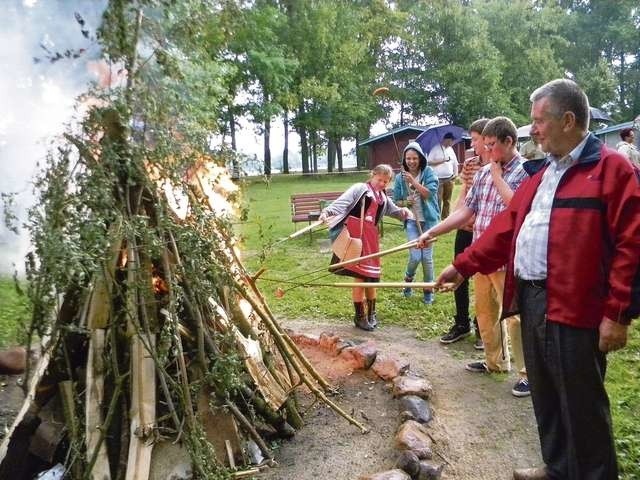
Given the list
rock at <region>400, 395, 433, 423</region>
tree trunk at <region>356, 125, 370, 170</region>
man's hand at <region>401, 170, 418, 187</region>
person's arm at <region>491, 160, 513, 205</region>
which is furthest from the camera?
tree trunk at <region>356, 125, 370, 170</region>

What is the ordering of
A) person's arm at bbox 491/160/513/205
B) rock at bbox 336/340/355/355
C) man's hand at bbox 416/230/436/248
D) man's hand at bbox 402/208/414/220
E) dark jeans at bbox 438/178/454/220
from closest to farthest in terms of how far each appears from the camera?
person's arm at bbox 491/160/513/205
man's hand at bbox 416/230/436/248
rock at bbox 336/340/355/355
man's hand at bbox 402/208/414/220
dark jeans at bbox 438/178/454/220

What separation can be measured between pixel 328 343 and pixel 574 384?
2568 millimetres

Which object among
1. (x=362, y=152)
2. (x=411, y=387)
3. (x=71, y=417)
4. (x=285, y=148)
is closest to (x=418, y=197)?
(x=411, y=387)

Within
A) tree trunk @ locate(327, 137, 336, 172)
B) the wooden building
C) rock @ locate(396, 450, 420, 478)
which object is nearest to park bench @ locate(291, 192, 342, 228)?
rock @ locate(396, 450, 420, 478)

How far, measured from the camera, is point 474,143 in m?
4.35

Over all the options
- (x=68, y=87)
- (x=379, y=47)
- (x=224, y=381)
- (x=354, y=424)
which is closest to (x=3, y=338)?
(x=68, y=87)

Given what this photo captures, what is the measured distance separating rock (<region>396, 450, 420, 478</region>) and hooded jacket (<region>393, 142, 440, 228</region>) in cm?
385

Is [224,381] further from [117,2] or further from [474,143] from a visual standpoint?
[474,143]

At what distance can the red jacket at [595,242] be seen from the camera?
2219mm

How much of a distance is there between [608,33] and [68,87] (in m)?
42.9

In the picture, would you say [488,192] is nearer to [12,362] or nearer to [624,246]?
[624,246]

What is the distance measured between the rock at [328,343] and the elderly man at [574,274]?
2.17 metres

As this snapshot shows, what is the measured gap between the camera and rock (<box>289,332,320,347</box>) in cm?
496

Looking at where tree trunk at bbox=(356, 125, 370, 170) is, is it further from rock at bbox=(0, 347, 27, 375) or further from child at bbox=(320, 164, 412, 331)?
rock at bbox=(0, 347, 27, 375)
